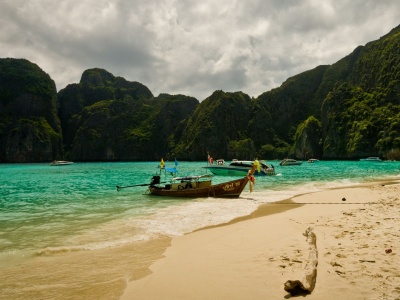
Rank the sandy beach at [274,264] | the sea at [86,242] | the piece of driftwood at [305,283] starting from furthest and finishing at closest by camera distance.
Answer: the sea at [86,242]
the sandy beach at [274,264]
the piece of driftwood at [305,283]

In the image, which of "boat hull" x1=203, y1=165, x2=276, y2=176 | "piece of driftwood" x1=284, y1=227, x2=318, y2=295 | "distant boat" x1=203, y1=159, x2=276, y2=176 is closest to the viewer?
"piece of driftwood" x1=284, y1=227, x2=318, y2=295

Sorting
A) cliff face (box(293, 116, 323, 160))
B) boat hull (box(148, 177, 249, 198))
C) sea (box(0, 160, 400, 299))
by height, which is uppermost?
cliff face (box(293, 116, 323, 160))

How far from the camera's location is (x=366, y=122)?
5482 inches

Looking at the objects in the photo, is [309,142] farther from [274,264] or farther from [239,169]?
[274,264]

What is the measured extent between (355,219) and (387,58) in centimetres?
18002

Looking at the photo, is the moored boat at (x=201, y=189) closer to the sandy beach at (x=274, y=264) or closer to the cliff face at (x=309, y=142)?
the sandy beach at (x=274, y=264)

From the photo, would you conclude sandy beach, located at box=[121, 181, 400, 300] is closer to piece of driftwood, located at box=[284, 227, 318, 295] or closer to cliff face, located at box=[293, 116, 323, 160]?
piece of driftwood, located at box=[284, 227, 318, 295]

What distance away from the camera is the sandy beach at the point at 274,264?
17.2 feet

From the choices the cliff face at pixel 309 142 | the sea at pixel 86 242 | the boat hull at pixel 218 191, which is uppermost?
the cliff face at pixel 309 142

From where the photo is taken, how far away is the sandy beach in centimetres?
523

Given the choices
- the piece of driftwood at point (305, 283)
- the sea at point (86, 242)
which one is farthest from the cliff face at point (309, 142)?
the piece of driftwood at point (305, 283)

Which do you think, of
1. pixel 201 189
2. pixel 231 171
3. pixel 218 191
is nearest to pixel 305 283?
pixel 218 191

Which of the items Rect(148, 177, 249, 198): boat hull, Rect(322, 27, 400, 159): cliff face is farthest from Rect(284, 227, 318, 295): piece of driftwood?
Rect(322, 27, 400, 159): cliff face

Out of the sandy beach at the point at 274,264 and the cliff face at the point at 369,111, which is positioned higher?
the cliff face at the point at 369,111
